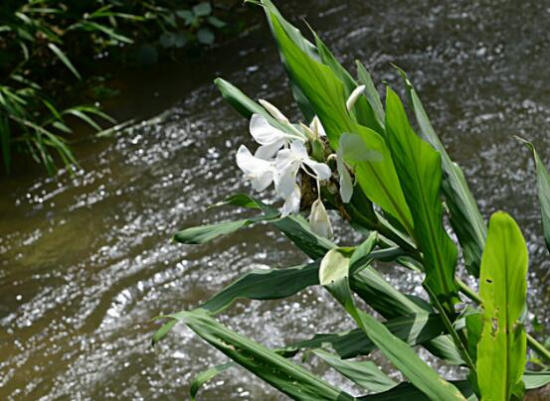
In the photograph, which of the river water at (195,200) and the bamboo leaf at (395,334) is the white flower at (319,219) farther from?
the river water at (195,200)

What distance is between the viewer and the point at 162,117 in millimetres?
3047

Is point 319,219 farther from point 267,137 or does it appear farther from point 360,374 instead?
point 360,374

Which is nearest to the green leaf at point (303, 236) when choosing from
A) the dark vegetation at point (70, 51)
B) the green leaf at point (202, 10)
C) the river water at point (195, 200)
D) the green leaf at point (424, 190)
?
the green leaf at point (424, 190)

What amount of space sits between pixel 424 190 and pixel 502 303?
0.75ft

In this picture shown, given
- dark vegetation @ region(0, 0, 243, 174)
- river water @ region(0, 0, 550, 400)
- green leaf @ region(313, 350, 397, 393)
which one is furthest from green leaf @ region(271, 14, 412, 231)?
dark vegetation @ region(0, 0, 243, 174)

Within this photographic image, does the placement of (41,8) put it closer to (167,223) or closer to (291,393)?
(167,223)

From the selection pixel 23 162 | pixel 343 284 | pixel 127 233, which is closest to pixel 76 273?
pixel 127 233

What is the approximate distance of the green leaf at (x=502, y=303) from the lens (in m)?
0.85

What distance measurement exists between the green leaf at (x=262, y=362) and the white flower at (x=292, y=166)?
0.22 metres

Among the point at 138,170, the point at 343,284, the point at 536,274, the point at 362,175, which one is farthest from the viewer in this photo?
the point at 138,170

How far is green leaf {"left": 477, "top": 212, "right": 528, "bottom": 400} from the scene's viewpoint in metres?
0.85

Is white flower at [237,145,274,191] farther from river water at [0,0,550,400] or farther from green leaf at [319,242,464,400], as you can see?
river water at [0,0,550,400]

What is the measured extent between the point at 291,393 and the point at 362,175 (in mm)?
263

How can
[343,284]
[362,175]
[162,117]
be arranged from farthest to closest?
1. [162,117]
2. [362,175]
3. [343,284]
